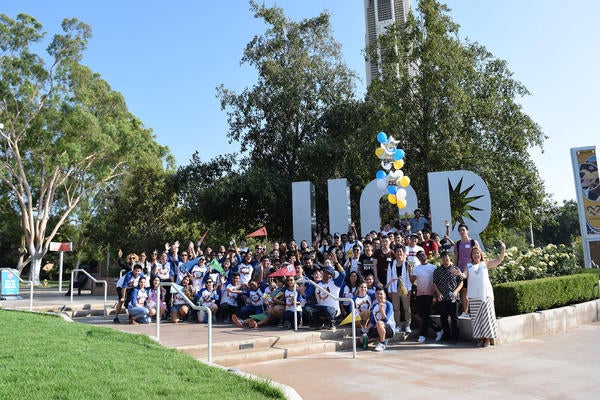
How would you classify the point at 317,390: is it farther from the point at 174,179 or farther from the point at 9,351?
the point at 174,179

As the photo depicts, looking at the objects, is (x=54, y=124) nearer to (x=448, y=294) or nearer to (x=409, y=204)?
(x=409, y=204)

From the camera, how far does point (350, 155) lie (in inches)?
870

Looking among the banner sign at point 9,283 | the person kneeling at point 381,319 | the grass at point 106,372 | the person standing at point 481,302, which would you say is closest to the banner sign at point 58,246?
the banner sign at point 9,283

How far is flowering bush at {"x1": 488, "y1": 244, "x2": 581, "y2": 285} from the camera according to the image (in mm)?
11945

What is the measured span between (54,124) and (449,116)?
21.8m

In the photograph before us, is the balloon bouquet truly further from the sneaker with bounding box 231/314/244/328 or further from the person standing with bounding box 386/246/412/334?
the sneaker with bounding box 231/314/244/328

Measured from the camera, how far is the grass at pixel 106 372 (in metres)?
4.64

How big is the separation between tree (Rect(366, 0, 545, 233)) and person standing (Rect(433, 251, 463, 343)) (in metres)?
12.2

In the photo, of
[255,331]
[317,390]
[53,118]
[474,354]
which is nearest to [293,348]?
[255,331]

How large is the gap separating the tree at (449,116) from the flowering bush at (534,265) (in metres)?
7.39

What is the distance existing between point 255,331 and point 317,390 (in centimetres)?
400

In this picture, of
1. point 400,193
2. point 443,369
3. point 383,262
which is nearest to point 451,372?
point 443,369

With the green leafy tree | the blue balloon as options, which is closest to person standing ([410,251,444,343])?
the blue balloon

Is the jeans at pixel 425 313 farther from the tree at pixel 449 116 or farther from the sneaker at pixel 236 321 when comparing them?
the tree at pixel 449 116
